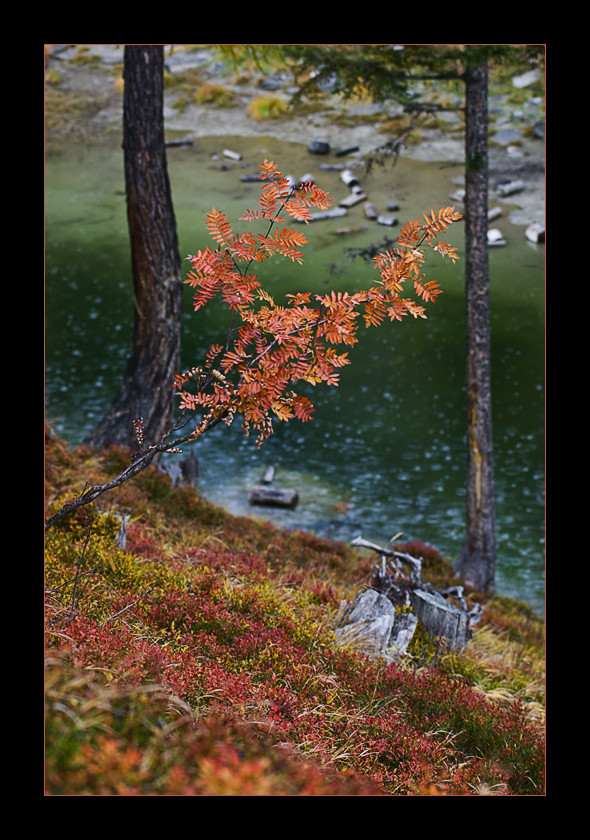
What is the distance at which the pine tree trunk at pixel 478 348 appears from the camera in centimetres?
870

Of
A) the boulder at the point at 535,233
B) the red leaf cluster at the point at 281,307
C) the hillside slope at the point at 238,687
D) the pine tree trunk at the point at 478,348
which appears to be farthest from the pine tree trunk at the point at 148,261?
the boulder at the point at 535,233

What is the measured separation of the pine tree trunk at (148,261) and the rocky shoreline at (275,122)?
18.1 meters

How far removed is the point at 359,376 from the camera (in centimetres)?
1639

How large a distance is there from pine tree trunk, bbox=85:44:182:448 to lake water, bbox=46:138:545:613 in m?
2.51

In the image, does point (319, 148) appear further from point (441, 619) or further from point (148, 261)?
point (441, 619)

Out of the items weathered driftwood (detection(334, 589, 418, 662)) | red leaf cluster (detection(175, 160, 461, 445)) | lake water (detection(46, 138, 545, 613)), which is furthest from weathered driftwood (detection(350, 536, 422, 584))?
lake water (detection(46, 138, 545, 613))

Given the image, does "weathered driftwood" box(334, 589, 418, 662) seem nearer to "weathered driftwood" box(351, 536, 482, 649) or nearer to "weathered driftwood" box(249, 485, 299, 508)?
"weathered driftwood" box(351, 536, 482, 649)

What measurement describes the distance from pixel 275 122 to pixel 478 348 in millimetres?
22727

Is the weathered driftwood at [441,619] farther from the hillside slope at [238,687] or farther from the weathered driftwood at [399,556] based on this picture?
the weathered driftwood at [399,556]

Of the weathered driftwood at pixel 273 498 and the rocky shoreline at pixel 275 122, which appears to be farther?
the rocky shoreline at pixel 275 122
